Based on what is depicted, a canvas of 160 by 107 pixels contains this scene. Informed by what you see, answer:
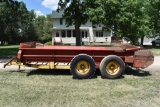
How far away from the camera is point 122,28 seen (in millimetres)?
28984

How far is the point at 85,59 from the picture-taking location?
32.4ft

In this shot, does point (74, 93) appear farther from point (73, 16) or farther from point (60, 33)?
point (60, 33)

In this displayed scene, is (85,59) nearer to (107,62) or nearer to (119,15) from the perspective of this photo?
(107,62)

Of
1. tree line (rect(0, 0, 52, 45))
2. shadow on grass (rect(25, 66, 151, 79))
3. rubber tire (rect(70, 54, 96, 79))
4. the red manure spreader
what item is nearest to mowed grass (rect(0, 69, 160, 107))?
shadow on grass (rect(25, 66, 151, 79))

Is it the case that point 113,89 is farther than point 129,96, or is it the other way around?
point 113,89

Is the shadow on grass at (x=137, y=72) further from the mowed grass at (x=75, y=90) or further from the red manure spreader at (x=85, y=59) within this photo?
the red manure spreader at (x=85, y=59)

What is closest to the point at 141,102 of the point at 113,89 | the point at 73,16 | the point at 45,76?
the point at 113,89

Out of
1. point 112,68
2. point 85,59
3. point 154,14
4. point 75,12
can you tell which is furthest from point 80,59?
point 154,14

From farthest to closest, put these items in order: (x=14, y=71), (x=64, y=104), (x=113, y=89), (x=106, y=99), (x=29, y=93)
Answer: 1. (x=14, y=71)
2. (x=113, y=89)
3. (x=29, y=93)
4. (x=106, y=99)
5. (x=64, y=104)

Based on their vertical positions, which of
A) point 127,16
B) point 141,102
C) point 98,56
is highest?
point 127,16

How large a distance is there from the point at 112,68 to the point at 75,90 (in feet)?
7.59

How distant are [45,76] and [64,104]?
3.72 m

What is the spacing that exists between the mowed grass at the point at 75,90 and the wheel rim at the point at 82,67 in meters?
0.38

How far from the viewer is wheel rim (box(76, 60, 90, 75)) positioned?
9.88m
